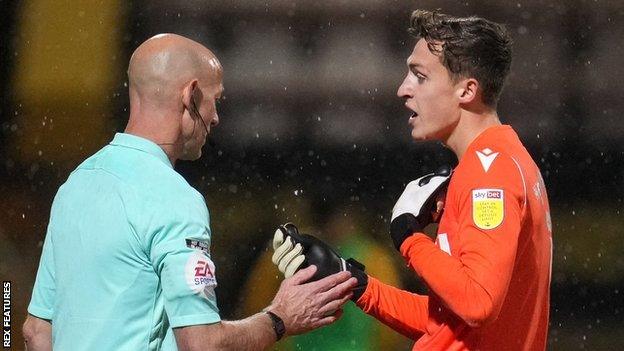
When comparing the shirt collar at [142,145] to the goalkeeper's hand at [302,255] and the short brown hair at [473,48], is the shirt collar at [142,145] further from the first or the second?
the short brown hair at [473,48]

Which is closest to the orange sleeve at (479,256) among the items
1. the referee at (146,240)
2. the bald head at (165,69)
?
the referee at (146,240)

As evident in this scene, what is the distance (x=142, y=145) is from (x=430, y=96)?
70 centimetres

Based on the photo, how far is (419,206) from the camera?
251cm

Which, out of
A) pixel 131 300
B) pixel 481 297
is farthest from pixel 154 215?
pixel 481 297

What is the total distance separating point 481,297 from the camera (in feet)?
7.38

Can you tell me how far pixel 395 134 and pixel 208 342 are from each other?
241cm

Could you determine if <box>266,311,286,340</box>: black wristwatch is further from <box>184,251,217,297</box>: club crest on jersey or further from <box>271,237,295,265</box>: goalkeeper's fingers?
<box>184,251,217,297</box>: club crest on jersey

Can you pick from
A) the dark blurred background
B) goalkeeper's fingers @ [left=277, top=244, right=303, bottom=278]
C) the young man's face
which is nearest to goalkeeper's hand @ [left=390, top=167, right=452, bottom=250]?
the young man's face

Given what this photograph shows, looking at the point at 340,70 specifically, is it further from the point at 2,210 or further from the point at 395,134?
the point at 2,210

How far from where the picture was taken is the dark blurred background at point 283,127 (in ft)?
14.6

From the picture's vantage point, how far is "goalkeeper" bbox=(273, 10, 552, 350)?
A: 2.28 metres

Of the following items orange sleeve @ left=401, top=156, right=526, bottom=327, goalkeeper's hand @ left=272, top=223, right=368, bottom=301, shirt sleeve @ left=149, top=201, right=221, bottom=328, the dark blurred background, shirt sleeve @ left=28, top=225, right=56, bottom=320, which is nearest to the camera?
shirt sleeve @ left=149, top=201, right=221, bottom=328

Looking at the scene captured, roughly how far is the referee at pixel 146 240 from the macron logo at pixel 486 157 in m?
0.55

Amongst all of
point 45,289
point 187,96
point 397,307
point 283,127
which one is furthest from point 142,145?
point 283,127
